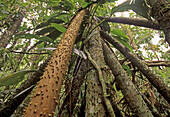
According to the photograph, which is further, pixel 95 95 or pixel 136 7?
pixel 136 7

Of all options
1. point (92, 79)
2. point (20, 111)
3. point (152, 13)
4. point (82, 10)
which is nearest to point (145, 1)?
point (152, 13)

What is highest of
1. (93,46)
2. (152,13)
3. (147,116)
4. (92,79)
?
(152,13)

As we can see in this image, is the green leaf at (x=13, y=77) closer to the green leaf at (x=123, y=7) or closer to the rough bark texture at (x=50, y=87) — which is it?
the rough bark texture at (x=50, y=87)

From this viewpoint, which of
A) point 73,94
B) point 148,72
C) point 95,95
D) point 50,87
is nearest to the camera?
point 50,87

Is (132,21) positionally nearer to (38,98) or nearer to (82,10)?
(82,10)

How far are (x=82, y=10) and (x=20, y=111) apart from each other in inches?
43.2

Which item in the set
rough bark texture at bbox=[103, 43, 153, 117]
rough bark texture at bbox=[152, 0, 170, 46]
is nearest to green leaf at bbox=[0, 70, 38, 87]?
rough bark texture at bbox=[103, 43, 153, 117]

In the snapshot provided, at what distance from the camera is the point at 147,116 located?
69 cm

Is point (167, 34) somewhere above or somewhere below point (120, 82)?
above

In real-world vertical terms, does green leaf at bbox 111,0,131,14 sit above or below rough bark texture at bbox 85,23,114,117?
above

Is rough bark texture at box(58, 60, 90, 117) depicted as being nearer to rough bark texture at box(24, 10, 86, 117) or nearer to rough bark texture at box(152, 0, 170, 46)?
rough bark texture at box(24, 10, 86, 117)

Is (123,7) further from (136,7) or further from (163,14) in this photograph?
(163,14)

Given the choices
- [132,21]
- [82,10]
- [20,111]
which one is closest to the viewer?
[20,111]

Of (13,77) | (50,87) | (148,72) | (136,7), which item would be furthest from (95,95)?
(136,7)
